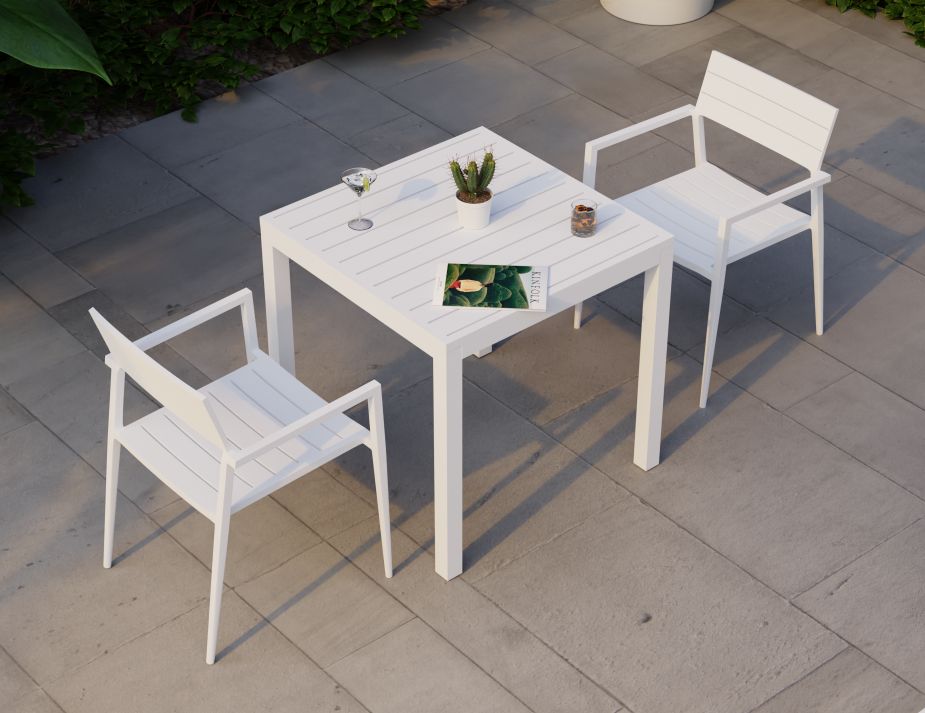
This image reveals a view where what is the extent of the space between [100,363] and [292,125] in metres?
1.59

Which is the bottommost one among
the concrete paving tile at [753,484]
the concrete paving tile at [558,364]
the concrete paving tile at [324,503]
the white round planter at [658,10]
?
the concrete paving tile at [324,503]

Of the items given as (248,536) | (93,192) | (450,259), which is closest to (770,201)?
(450,259)

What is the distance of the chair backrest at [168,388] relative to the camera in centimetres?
303

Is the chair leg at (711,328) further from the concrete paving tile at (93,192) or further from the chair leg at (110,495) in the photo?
the concrete paving tile at (93,192)

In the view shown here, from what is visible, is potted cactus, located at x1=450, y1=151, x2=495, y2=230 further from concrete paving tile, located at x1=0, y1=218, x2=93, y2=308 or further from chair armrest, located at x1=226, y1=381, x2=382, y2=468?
concrete paving tile, located at x1=0, y1=218, x2=93, y2=308

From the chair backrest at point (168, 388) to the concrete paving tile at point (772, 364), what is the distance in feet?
6.05

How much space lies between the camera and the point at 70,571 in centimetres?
367

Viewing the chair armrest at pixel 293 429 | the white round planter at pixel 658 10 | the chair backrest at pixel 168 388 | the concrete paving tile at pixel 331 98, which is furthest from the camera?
the white round planter at pixel 658 10

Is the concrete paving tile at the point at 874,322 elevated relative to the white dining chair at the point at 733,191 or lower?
lower

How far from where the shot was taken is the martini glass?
3.67 m

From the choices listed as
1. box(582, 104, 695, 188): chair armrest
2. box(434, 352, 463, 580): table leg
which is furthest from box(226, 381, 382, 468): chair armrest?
box(582, 104, 695, 188): chair armrest

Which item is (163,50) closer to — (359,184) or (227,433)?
(359,184)

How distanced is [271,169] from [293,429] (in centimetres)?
231

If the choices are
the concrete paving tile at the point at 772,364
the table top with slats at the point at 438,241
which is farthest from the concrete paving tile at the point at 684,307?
the table top with slats at the point at 438,241
